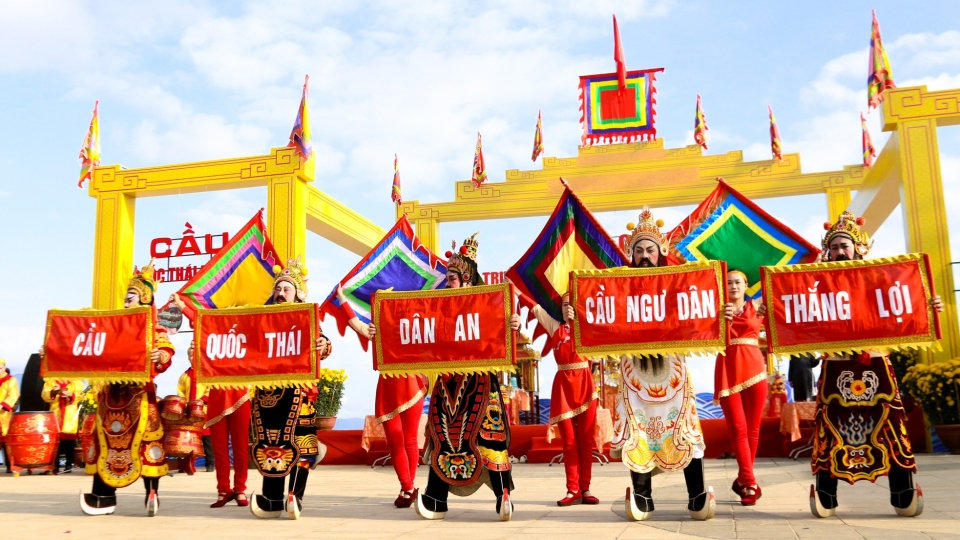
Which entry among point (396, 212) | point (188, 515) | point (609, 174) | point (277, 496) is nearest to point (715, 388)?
point (277, 496)

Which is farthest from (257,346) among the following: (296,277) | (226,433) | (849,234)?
(849,234)

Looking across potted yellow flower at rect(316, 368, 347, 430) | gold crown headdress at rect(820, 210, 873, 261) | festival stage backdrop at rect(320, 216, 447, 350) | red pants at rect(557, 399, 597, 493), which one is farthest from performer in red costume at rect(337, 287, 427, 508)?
potted yellow flower at rect(316, 368, 347, 430)

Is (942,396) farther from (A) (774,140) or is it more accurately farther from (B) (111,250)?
(B) (111,250)

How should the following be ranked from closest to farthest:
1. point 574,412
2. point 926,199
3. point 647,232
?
point 647,232
point 574,412
point 926,199

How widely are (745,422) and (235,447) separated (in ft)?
11.6

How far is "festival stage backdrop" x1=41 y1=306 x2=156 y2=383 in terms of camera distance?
529 cm

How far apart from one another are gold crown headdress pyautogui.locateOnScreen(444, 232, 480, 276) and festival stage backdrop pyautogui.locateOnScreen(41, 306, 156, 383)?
2034mm

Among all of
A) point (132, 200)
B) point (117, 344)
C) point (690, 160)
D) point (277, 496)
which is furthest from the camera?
point (690, 160)

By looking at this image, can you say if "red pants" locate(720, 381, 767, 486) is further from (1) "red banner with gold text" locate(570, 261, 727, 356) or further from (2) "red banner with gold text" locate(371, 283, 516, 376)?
(2) "red banner with gold text" locate(371, 283, 516, 376)

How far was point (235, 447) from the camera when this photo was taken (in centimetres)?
590

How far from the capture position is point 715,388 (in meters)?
5.25

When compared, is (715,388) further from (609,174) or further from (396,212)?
(396,212)

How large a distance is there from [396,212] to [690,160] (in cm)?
572

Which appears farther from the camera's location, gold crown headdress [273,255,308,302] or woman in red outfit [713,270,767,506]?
gold crown headdress [273,255,308,302]
